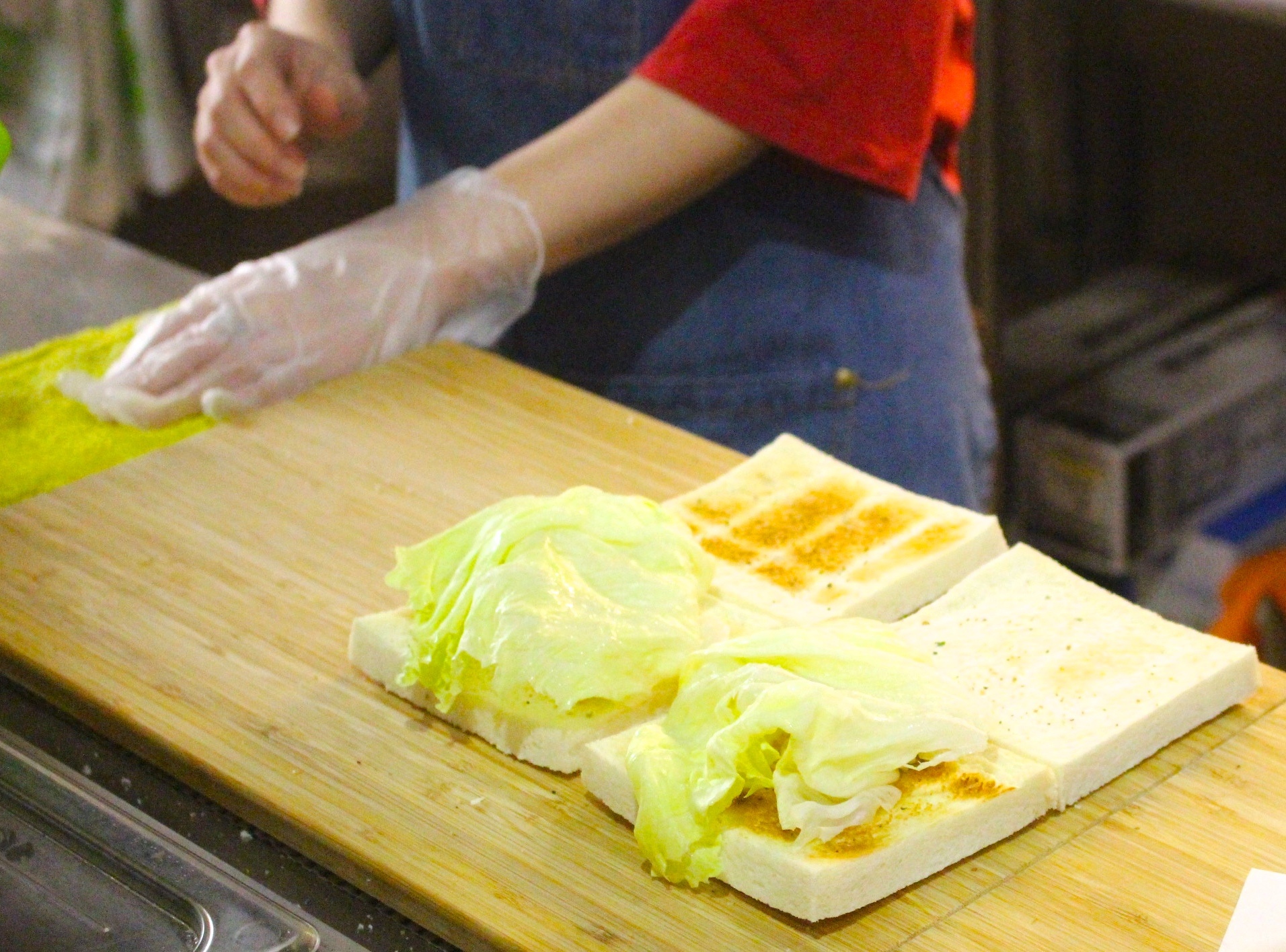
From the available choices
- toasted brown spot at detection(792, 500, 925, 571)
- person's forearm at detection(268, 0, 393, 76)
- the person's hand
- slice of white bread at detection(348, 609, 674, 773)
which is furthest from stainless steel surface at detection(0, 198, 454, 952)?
person's forearm at detection(268, 0, 393, 76)

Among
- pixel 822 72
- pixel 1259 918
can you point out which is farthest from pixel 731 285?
pixel 1259 918

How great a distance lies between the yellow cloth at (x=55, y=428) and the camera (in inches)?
101

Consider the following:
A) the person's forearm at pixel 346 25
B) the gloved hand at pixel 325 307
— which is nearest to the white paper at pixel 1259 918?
the gloved hand at pixel 325 307

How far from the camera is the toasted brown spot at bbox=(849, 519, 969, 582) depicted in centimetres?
216

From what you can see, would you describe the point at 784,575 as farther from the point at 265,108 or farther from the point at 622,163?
the point at 265,108

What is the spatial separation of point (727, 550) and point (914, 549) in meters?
0.25

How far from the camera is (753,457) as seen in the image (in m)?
2.46

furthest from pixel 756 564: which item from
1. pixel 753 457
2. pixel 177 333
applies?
pixel 177 333

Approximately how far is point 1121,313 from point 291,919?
3.63 m

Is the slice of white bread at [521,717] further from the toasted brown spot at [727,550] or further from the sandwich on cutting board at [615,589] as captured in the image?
the toasted brown spot at [727,550]

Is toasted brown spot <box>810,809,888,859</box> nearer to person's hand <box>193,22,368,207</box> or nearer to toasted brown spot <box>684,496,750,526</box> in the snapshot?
toasted brown spot <box>684,496,750,526</box>

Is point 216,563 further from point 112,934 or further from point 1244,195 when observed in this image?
point 1244,195

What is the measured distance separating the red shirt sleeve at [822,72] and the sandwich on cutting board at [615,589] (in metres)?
0.67

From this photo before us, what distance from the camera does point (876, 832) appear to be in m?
1.69
